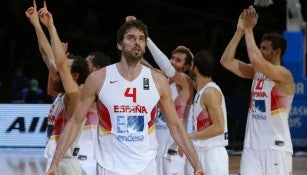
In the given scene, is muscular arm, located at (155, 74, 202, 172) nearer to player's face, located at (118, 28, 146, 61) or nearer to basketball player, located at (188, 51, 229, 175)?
player's face, located at (118, 28, 146, 61)

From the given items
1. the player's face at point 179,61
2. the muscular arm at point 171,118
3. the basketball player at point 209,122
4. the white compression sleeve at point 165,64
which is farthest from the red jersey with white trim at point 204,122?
the muscular arm at point 171,118

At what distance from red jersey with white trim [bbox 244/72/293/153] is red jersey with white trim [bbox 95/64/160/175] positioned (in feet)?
6.73

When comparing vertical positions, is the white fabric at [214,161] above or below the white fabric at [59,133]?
below

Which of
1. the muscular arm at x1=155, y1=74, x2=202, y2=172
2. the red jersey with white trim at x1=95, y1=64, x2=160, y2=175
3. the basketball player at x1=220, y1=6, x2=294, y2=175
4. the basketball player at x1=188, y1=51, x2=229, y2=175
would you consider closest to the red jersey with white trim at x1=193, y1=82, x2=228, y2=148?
the basketball player at x1=188, y1=51, x2=229, y2=175

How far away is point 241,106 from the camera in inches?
656

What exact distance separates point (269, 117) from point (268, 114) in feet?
0.10

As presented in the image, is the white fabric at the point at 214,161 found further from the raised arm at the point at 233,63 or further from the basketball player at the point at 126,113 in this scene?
the basketball player at the point at 126,113

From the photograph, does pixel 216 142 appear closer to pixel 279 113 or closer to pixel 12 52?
pixel 279 113

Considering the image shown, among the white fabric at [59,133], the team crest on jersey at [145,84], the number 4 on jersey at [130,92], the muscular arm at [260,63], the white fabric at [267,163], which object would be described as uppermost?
the muscular arm at [260,63]

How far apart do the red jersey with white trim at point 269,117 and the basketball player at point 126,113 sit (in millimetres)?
1908

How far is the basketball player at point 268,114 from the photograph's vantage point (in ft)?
26.2

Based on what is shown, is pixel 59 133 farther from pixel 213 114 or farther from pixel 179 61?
pixel 179 61

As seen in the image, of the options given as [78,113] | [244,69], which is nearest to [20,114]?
[244,69]

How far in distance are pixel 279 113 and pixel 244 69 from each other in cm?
68
